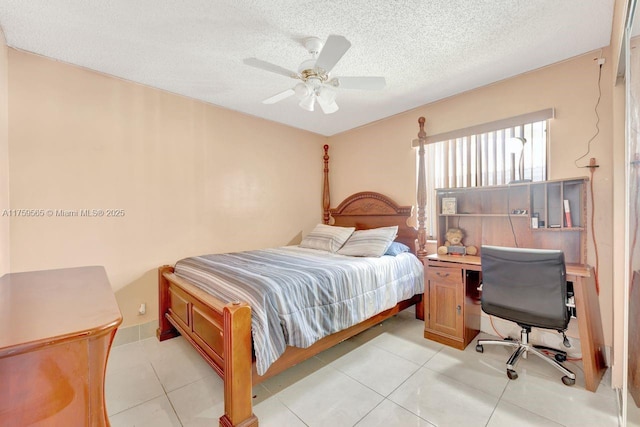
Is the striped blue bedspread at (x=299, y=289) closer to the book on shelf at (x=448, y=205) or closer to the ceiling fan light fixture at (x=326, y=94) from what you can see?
the book on shelf at (x=448, y=205)

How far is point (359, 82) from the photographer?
2.12 m

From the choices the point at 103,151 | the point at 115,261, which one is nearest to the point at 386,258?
the point at 115,261

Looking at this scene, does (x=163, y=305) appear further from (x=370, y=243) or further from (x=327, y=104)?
(x=327, y=104)

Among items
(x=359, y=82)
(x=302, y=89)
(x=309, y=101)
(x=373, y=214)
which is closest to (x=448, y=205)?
(x=373, y=214)

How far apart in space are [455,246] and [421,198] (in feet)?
2.11

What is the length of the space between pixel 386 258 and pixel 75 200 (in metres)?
2.94

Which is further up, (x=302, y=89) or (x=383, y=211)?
(x=302, y=89)

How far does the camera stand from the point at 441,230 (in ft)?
10.0

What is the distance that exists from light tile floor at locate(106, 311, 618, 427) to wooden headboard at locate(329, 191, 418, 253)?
4.47ft

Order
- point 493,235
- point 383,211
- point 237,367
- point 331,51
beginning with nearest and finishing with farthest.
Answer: point 237,367 < point 331,51 < point 493,235 < point 383,211

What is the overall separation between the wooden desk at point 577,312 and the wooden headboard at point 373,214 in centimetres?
72

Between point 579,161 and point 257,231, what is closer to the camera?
point 579,161

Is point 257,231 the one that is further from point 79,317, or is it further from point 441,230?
point 79,317

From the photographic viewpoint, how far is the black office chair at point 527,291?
1.89 metres
